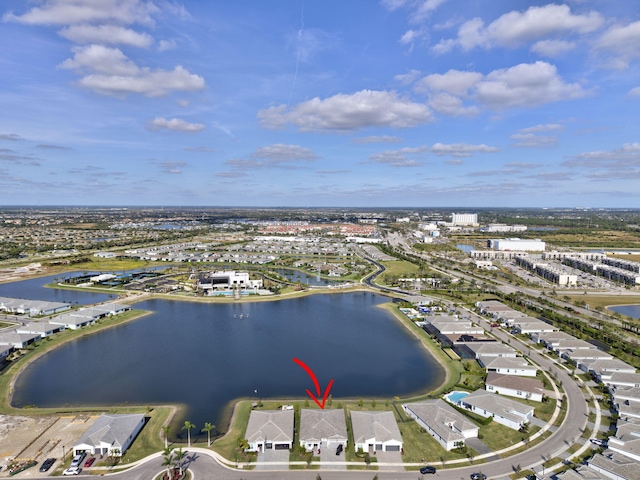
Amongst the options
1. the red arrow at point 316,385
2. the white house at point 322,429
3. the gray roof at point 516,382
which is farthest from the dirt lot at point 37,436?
the gray roof at point 516,382

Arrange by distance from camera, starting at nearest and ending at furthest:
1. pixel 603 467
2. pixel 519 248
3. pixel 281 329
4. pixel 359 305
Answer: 1. pixel 603 467
2. pixel 281 329
3. pixel 359 305
4. pixel 519 248

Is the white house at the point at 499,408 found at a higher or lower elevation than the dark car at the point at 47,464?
higher

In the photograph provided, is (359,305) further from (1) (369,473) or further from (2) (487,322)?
(1) (369,473)

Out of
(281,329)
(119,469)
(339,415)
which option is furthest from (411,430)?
(281,329)

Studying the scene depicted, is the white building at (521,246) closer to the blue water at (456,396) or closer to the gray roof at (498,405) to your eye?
the blue water at (456,396)

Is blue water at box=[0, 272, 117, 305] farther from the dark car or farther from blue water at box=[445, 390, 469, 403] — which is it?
blue water at box=[445, 390, 469, 403]

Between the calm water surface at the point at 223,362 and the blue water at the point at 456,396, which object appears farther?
the calm water surface at the point at 223,362
